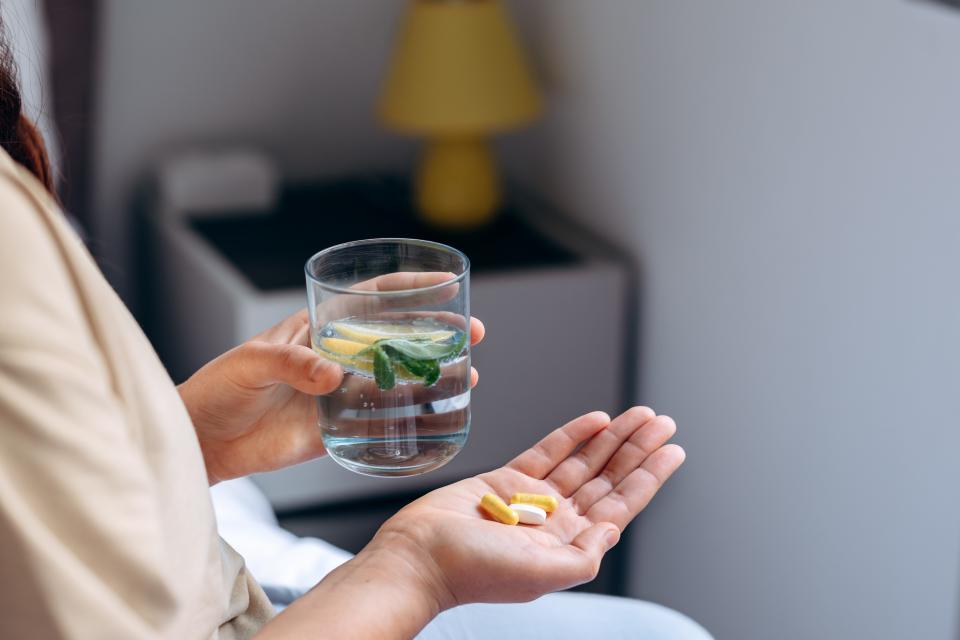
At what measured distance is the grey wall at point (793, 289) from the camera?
54.4 inches

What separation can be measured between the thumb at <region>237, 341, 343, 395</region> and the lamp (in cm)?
117

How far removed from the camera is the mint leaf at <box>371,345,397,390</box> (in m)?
0.83

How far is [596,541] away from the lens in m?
0.86

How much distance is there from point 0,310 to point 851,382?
3.76ft

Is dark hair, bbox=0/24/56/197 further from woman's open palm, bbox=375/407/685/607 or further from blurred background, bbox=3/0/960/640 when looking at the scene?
woman's open palm, bbox=375/407/685/607

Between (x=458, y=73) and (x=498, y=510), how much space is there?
1295 mm

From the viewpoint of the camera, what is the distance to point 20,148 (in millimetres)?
845

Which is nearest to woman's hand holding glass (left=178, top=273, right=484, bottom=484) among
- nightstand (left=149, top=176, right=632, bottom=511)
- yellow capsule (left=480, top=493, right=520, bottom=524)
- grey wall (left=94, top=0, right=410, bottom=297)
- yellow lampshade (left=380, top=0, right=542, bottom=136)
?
yellow capsule (left=480, top=493, right=520, bottom=524)

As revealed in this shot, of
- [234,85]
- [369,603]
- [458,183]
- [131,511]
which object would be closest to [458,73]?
[458,183]

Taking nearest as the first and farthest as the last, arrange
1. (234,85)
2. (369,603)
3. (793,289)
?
(369,603)
(793,289)
(234,85)

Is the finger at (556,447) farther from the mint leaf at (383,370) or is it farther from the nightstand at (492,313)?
the nightstand at (492,313)

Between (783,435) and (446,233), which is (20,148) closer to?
(783,435)

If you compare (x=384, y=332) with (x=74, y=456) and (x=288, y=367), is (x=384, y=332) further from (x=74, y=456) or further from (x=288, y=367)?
(x=74, y=456)

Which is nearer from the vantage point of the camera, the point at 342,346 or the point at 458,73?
the point at 342,346
